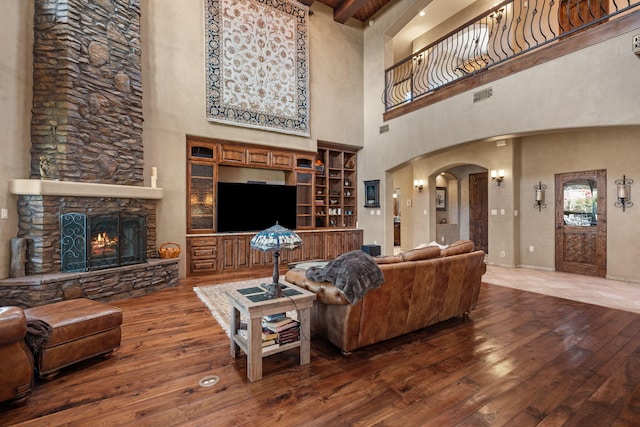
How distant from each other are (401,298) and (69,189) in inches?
173

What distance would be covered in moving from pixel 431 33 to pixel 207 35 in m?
6.81

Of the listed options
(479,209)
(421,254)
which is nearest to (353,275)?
(421,254)

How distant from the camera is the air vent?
16.2 feet

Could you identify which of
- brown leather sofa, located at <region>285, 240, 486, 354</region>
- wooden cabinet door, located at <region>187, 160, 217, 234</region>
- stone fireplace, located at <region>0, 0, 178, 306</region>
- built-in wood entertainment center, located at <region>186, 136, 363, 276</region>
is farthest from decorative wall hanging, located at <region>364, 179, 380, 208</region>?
stone fireplace, located at <region>0, 0, 178, 306</region>

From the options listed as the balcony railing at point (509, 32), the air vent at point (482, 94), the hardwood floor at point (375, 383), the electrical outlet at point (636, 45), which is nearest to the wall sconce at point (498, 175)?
the balcony railing at point (509, 32)

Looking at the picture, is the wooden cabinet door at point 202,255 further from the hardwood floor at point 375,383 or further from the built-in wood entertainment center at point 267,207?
the hardwood floor at point 375,383

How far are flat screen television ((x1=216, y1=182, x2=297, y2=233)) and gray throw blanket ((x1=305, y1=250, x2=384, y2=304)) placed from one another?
378 cm

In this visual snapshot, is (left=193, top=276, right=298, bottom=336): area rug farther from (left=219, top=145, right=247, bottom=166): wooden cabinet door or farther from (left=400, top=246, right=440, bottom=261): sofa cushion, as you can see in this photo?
(left=219, top=145, right=247, bottom=166): wooden cabinet door

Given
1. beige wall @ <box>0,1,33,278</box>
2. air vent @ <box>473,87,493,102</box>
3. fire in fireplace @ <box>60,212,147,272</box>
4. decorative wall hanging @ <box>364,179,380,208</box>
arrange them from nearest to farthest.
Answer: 1. beige wall @ <box>0,1,33,278</box>
2. fire in fireplace @ <box>60,212,147,272</box>
3. air vent @ <box>473,87,493,102</box>
4. decorative wall hanging @ <box>364,179,380,208</box>

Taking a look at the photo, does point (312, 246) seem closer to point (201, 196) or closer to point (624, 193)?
point (201, 196)

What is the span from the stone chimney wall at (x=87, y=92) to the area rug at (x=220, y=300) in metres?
2.16

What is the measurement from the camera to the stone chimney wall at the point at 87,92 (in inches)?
159

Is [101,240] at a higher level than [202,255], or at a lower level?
higher

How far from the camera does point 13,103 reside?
384cm
